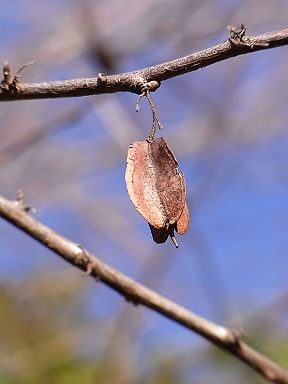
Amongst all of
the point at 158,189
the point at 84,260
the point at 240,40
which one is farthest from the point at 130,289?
the point at 240,40

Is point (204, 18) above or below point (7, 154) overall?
above

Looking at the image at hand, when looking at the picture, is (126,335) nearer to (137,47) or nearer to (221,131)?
(221,131)

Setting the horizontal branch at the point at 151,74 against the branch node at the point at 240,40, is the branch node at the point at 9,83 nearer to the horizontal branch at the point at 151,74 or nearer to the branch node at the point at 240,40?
the horizontal branch at the point at 151,74

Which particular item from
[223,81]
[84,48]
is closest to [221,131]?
[223,81]

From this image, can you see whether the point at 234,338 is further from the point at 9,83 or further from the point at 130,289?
the point at 9,83

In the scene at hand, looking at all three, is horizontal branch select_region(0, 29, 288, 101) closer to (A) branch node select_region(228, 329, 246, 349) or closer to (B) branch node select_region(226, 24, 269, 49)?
(B) branch node select_region(226, 24, 269, 49)

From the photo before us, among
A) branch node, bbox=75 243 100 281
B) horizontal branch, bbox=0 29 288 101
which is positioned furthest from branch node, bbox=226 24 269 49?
branch node, bbox=75 243 100 281

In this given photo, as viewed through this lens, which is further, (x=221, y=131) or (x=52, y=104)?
(x=52, y=104)
